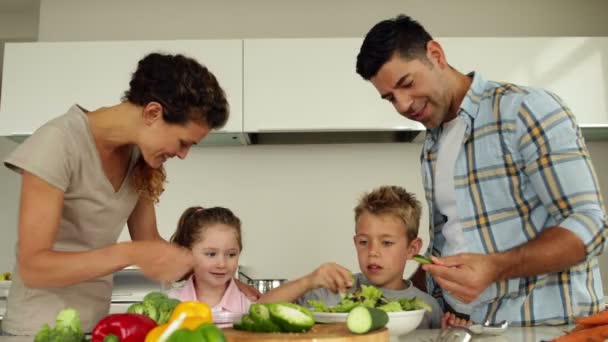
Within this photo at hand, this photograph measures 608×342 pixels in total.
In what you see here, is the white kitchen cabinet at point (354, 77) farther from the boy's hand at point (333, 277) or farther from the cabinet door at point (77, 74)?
the boy's hand at point (333, 277)

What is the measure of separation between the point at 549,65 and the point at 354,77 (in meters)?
0.95

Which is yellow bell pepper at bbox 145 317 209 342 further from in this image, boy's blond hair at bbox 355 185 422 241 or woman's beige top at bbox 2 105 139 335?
boy's blond hair at bbox 355 185 422 241

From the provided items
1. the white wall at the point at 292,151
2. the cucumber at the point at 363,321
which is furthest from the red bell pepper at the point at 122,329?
the white wall at the point at 292,151

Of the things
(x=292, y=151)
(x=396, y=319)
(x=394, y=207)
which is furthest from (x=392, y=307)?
(x=292, y=151)

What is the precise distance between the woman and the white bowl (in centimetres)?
31

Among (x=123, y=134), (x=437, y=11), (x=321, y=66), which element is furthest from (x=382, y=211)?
(x=437, y=11)

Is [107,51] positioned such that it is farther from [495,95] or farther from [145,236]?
[495,95]

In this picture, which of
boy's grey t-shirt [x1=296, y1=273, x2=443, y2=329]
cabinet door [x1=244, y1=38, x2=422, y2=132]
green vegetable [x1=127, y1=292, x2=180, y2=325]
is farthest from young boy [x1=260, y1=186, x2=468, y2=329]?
cabinet door [x1=244, y1=38, x2=422, y2=132]

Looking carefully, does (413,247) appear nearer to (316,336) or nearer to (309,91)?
(316,336)

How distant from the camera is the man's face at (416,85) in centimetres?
145

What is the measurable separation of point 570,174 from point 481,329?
1.22 feet

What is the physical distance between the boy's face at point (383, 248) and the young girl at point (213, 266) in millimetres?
388

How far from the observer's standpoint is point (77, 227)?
1.45 metres

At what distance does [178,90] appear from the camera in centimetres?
136
